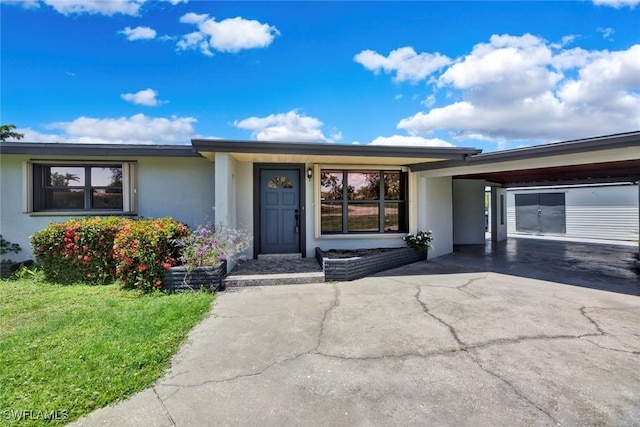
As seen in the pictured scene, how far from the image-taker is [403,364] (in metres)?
2.76

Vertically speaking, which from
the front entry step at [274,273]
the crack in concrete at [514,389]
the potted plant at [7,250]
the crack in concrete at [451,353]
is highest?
the potted plant at [7,250]

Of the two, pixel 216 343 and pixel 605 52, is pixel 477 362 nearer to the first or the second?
pixel 216 343

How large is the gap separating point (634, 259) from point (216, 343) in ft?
35.6

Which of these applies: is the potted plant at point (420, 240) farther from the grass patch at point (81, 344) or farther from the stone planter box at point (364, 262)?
the grass patch at point (81, 344)

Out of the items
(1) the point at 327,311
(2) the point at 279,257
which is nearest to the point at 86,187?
(2) the point at 279,257

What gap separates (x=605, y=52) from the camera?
10.3 meters

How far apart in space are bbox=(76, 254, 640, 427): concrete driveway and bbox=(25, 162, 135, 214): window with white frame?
415 cm

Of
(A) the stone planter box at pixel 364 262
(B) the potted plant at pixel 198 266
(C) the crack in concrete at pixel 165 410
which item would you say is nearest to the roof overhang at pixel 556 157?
(A) the stone planter box at pixel 364 262

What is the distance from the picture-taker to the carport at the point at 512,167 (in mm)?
4617

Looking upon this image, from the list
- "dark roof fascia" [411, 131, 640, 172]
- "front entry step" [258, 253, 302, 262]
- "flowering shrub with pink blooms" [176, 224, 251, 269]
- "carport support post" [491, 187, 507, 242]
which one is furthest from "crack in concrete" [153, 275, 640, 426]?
"carport support post" [491, 187, 507, 242]

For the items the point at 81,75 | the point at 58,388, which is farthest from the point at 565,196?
the point at 81,75

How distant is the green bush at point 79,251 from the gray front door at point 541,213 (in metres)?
17.2

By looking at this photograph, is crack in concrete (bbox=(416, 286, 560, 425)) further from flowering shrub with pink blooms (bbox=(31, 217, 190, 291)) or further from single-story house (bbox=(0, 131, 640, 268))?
flowering shrub with pink blooms (bbox=(31, 217, 190, 291))

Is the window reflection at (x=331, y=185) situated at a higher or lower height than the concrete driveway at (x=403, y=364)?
higher
